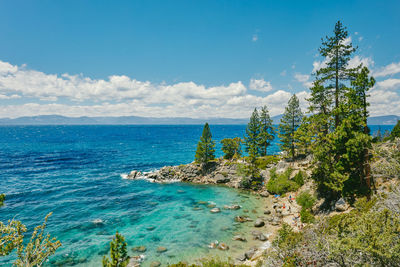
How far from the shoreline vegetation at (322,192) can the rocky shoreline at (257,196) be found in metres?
0.16

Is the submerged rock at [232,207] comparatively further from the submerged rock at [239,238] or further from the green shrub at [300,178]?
the green shrub at [300,178]

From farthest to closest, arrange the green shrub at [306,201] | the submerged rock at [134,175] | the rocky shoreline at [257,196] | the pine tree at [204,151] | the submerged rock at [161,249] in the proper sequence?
the submerged rock at [134,175] → the pine tree at [204,151] → the green shrub at [306,201] → the rocky shoreline at [257,196] → the submerged rock at [161,249]

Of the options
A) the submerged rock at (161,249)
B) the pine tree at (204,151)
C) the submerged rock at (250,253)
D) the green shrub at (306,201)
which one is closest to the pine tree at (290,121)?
the pine tree at (204,151)

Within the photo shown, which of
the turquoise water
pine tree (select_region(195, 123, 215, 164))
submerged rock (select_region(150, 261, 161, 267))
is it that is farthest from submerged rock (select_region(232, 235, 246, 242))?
pine tree (select_region(195, 123, 215, 164))

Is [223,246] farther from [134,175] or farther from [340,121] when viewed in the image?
[134,175]

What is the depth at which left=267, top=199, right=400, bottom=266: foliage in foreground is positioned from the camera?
934 centimetres

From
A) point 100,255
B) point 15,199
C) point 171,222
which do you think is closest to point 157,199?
point 171,222

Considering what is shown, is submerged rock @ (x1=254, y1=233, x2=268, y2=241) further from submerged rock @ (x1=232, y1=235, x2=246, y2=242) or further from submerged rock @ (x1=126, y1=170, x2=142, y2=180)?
submerged rock @ (x1=126, y1=170, x2=142, y2=180)

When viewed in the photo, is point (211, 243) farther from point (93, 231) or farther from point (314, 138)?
point (314, 138)

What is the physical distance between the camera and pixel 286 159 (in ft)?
173

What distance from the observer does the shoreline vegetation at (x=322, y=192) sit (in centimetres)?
1067

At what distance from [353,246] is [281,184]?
3187 cm

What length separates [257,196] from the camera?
135 feet

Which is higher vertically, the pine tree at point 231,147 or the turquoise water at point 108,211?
the pine tree at point 231,147
